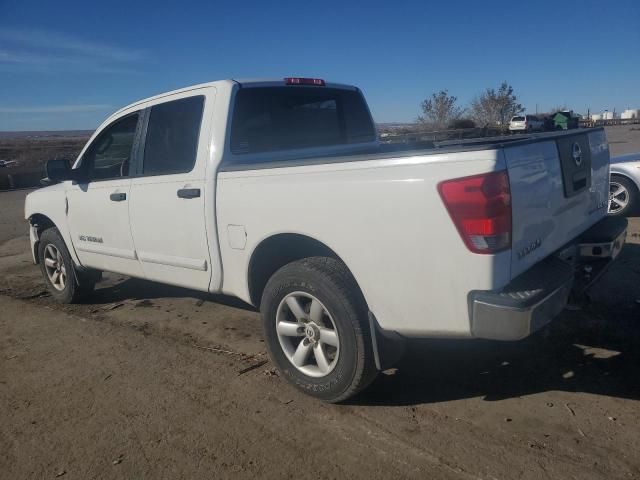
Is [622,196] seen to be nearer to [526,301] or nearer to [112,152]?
[526,301]

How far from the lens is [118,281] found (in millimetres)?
6391

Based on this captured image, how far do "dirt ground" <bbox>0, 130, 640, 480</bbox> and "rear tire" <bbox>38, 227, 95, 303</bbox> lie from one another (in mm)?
837

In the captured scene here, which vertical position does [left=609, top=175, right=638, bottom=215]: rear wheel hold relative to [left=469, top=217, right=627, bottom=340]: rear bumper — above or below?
below

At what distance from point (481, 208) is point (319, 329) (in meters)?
1.25

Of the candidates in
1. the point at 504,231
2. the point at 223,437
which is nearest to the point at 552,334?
the point at 504,231

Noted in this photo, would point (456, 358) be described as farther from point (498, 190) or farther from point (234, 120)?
point (234, 120)

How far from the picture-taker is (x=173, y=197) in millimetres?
3787

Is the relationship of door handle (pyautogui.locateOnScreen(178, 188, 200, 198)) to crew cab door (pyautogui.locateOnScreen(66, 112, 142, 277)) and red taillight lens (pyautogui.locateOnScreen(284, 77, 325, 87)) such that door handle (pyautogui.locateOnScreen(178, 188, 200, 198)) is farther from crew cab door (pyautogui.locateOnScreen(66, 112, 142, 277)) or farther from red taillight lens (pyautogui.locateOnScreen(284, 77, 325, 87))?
red taillight lens (pyautogui.locateOnScreen(284, 77, 325, 87))

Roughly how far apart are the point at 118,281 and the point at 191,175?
10.8ft

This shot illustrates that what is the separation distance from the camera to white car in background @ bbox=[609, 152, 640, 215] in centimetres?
757

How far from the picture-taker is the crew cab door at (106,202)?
14.3ft

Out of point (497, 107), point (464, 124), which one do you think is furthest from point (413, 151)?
point (497, 107)

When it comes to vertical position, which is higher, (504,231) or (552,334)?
(504,231)

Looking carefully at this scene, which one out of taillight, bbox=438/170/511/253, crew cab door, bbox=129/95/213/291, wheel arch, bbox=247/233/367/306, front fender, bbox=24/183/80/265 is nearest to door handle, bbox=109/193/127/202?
crew cab door, bbox=129/95/213/291
